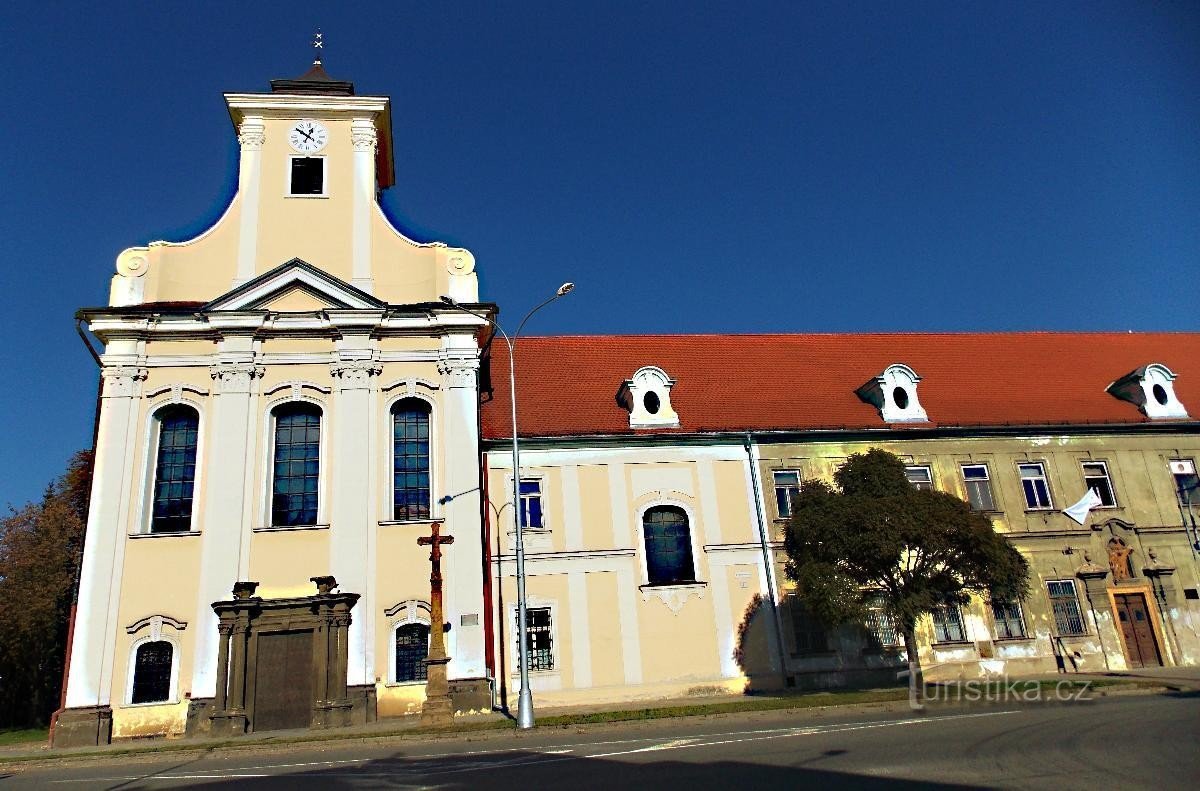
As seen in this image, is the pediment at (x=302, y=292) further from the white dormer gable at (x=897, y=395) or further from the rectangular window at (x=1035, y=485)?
the rectangular window at (x=1035, y=485)

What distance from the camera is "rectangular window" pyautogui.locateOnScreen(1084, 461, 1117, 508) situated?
27.7 meters

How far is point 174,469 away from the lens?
74.9 feet

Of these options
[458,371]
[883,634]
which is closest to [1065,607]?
[883,634]

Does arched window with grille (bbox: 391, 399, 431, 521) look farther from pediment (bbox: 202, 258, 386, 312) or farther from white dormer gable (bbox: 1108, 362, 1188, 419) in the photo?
white dormer gable (bbox: 1108, 362, 1188, 419)

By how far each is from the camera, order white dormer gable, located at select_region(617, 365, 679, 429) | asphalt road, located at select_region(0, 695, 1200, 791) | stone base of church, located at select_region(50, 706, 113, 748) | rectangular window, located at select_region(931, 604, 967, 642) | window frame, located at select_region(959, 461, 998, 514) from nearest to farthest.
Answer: asphalt road, located at select_region(0, 695, 1200, 791) → stone base of church, located at select_region(50, 706, 113, 748) → rectangular window, located at select_region(931, 604, 967, 642) → white dormer gable, located at select_region(617, 365, 679, 429) → window frame, located at select_region(959, 461, 998, 514)

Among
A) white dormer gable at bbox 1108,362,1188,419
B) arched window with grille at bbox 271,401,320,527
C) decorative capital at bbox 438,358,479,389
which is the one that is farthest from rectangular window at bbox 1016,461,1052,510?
arched window with grille at bbox 271,401,320,527

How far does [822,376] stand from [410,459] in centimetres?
1552

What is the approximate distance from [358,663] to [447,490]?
4.96 metres

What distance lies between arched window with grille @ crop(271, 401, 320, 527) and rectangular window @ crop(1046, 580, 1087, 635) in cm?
2229

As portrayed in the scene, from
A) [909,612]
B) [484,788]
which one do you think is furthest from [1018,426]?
[484,788]

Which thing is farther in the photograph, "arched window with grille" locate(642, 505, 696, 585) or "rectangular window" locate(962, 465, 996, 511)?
"rectangular window" locate(962, 465, 996, 511)

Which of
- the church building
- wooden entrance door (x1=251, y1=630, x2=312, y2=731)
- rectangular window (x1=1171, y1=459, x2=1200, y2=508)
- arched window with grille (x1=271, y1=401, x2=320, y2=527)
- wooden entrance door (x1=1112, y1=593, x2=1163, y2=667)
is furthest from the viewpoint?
rectangular window (x1=1171, y1=459, x2=1200, y2=508)

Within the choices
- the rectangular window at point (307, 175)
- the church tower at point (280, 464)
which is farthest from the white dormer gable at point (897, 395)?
the rectangular window at point (307, 175)

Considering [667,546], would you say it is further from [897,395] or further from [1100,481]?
[1100,481]
